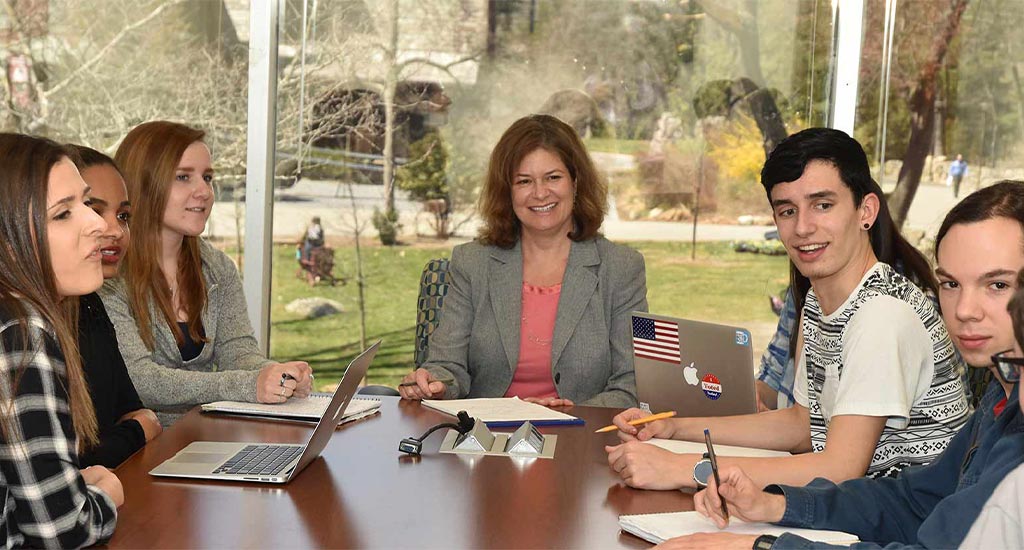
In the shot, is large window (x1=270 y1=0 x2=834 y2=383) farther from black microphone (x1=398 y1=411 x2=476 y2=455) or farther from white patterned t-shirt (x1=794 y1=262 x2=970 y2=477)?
white patterned t-shirt (x1=794 y1=262 x2=970 y2=477)

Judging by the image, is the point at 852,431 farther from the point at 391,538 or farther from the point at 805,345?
the point at 391,538

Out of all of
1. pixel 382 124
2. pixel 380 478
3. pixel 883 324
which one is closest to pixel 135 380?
pixel 380 478

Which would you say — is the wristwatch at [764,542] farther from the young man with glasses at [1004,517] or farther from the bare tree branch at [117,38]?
the bare tree branch at [117,38]

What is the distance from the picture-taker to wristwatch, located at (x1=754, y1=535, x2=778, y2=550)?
1.69 m

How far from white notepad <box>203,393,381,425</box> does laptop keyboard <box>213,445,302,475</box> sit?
356mm

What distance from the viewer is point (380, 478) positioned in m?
2.21

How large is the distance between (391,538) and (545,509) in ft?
1.05

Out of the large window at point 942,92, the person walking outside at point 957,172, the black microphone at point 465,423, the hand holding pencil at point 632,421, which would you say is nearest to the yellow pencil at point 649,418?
the hand holding pencil at point 632,421

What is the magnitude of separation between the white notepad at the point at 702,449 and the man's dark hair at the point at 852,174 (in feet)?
1.70

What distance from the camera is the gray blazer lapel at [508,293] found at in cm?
362

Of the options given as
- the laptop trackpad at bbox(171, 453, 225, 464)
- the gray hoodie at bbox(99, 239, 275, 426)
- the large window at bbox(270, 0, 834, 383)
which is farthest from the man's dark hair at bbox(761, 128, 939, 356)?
the large window at bbox(270, 0, 834, 383)

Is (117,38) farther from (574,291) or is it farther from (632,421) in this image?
(632,421)

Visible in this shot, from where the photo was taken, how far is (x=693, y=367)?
274 cm

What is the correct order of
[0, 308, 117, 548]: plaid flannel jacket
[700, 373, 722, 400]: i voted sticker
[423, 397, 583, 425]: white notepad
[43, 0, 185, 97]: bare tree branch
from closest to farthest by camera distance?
[0, 308, 117, 548]: plaid flannel jacket
[700, 373, 722, 400]: i voted sticker
[423, 397, 583, 425]: white notepad
[43, 0, 185, 97]: bare tree branch
